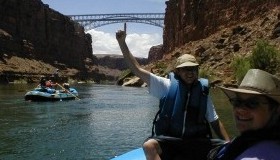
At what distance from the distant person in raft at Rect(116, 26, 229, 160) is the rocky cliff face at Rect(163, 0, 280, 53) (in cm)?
6239

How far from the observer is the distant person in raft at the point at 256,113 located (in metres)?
3.43

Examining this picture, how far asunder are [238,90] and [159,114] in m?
2.24

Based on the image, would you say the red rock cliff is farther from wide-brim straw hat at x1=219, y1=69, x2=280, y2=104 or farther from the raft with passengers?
wide-brim straw hat at x1=219, y1=69, x2=280, y2=104

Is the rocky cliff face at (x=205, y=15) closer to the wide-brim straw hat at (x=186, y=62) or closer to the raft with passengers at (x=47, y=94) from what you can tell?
the raft with passengers at (x=47, y=94)

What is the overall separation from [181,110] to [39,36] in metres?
120

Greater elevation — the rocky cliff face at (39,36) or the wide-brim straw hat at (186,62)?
the rocky cliff face at (39,36)

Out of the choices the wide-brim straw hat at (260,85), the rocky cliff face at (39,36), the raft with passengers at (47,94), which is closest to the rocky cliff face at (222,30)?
the raft with passengers at (47,94)

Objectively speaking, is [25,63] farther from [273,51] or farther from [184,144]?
[184,144]

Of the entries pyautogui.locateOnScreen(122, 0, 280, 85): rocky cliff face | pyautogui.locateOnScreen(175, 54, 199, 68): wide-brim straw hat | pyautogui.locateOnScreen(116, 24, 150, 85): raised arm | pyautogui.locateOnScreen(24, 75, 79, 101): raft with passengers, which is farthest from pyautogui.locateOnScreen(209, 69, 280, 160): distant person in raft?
pyautogui.locateOnScreen(122, 0, 280, 85): rocky cliff face

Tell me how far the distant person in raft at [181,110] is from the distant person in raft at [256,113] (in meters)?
1.87

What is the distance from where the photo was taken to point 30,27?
117188 millimetres

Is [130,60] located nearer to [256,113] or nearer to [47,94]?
[256,113]

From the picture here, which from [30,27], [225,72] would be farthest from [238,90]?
[30,27]

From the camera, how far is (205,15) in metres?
84.9
